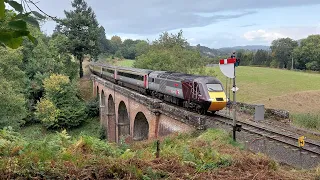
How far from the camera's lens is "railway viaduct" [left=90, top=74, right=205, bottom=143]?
49.4 ft

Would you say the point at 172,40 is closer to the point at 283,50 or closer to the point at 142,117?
the point at 142,117

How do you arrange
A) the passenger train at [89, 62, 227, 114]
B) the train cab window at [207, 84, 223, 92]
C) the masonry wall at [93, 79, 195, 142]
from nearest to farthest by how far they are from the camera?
1. the passenger train at [89, 62, 227, 114]
2. the train cab window at [207, 84, 223, 92]
3. the masonry wall at [93, 79, 195, 142]

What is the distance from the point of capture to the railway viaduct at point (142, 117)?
15043 mm

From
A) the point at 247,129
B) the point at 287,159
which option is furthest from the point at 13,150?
the point at 247,129

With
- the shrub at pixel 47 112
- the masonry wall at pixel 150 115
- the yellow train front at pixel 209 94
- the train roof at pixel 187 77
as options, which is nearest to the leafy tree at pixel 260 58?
the shrub at pixel 47 112

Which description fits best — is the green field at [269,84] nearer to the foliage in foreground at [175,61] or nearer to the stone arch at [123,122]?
the foliage in foreground at [175,61]

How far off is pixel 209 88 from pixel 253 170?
35.2 ft

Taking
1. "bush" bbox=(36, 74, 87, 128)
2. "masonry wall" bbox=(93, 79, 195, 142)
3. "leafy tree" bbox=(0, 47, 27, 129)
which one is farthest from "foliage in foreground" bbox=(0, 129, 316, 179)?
"bush" bbox=(36, 74, 87, 128)

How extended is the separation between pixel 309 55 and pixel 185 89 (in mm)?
74623

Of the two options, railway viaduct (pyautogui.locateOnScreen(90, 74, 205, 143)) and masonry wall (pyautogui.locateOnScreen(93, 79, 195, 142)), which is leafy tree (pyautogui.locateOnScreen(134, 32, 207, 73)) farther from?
masonry wall (pyautogui.locateOnScreen(93, 79, 195, 142))

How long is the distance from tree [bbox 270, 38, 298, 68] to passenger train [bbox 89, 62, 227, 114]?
75676 mm

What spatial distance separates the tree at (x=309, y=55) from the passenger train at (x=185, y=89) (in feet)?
214

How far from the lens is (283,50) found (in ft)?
302

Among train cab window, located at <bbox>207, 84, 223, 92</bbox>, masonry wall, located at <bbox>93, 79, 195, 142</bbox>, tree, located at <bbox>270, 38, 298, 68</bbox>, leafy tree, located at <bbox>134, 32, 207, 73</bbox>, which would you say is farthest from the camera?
tree, located at <bbox>270, 38, 298, 68</bbox>
